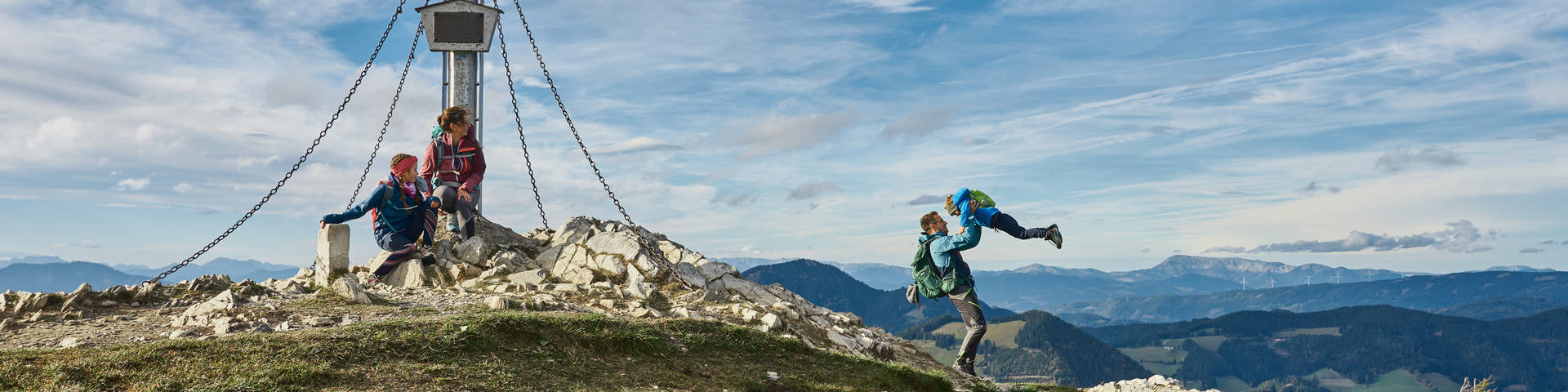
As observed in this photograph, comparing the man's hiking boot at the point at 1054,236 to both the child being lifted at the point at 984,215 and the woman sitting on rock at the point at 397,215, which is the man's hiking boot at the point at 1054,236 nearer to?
the child being lifted at the point at 984,215

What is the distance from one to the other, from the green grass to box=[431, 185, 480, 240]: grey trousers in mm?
7596

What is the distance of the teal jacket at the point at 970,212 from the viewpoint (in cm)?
1342

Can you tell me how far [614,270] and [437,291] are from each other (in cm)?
318

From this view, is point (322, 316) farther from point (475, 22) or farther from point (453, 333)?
point (475, 22)

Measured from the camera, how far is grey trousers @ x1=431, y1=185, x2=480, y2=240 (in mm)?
17939

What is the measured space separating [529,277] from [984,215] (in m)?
8.17

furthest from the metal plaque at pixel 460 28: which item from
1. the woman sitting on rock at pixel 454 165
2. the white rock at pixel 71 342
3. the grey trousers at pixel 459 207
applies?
the white rock at pixel 71 342

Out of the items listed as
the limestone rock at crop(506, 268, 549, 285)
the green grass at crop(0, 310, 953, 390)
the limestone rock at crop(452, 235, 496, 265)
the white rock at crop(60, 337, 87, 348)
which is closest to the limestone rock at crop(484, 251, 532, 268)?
the limestone rock at crop(452, 235, 496, 265)

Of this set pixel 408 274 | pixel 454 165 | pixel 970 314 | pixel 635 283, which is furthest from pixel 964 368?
pixel 454 165

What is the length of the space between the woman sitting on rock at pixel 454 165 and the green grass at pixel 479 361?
7.80 meters

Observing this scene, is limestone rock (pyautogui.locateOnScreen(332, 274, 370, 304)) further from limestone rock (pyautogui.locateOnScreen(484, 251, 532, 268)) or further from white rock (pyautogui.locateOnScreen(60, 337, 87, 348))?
limestone rock (pyautogui.locateOnScreen(484, 251, 532, 268))

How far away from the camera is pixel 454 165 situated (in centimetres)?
1850

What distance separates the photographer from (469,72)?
20.2 meters

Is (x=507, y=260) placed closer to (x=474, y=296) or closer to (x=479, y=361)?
(x=474, y=296)
